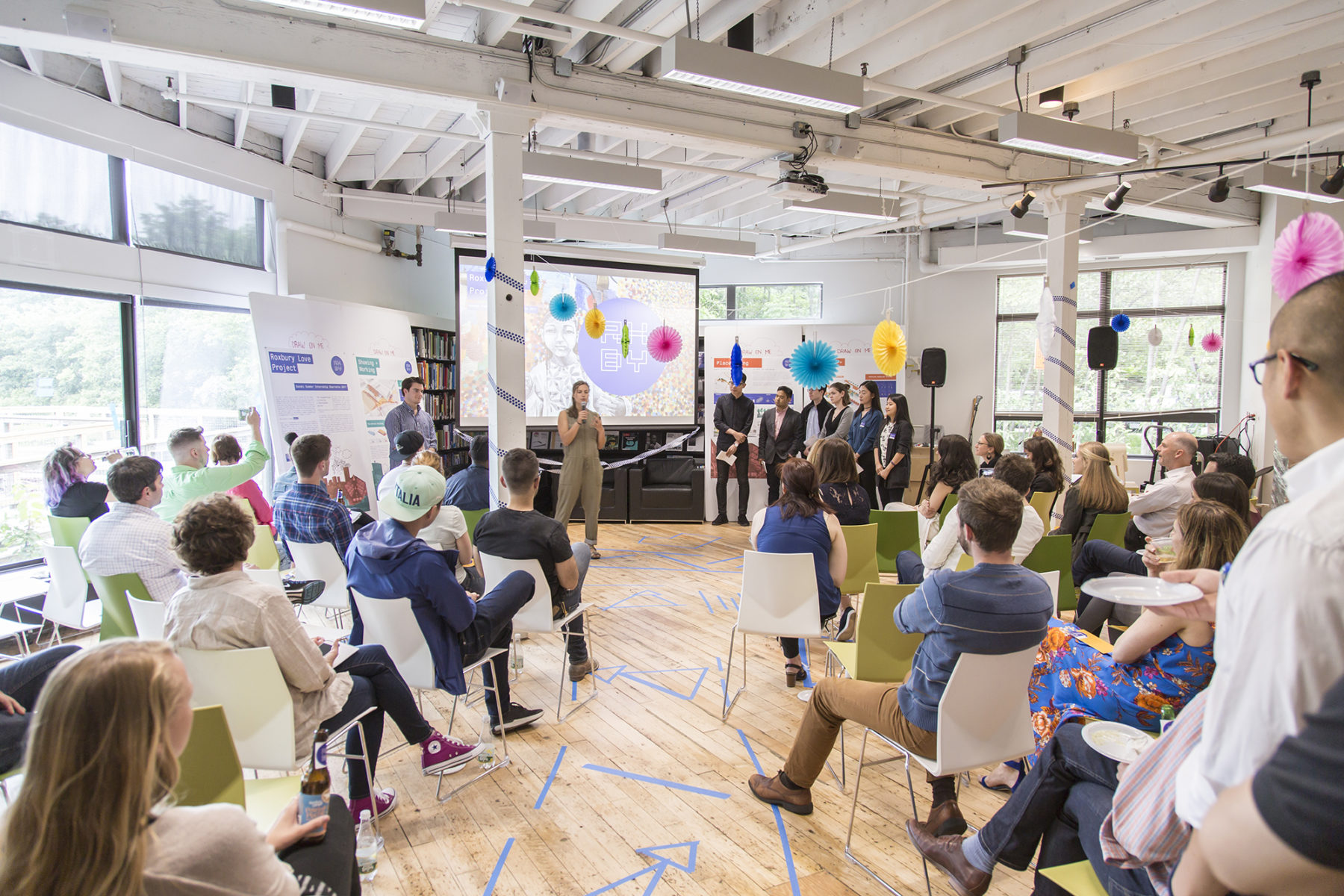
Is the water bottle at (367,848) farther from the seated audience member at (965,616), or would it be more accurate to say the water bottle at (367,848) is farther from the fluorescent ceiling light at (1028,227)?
the fluorescent ceiling light at (1028,227)

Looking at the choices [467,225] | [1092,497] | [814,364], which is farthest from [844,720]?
[467,225]

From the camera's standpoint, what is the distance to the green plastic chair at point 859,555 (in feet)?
13.8

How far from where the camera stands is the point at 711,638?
495 centimetres

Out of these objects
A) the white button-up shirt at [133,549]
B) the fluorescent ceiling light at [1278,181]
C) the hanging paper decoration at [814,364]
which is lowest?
the white button-up shirt at [133,549]

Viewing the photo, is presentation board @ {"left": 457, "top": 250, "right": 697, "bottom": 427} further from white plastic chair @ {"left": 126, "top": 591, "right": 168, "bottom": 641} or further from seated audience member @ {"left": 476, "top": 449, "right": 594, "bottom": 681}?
white plastic chair @ {"left": 126, "top": 591, "right": 168, "bottom": 641}

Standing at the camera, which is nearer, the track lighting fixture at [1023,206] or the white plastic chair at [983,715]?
the white plastic chair at [983,715]

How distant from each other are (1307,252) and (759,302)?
1042 cm

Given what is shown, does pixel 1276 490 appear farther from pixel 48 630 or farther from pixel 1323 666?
pixel 48 630

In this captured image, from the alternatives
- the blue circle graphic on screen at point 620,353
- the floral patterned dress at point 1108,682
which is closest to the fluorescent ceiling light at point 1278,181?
the blue circle graphic on screen at point 620,353

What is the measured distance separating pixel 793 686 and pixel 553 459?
5708 millimetres

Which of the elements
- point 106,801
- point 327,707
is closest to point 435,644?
point 327,707

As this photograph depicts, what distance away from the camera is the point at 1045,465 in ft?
16.8

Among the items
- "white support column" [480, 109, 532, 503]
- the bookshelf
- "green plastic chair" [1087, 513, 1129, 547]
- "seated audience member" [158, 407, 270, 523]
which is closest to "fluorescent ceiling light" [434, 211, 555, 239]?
the bookshelf

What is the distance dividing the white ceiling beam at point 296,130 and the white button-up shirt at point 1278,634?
6587 millimetres
